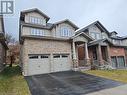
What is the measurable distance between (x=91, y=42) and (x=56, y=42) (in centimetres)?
738

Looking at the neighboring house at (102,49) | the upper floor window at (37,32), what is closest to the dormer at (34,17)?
the upper floor window at (37,32)

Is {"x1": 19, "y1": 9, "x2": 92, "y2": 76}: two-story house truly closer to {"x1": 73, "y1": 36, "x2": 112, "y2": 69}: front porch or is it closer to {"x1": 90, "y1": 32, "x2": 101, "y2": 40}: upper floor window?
{"x1": 73, "y1": 36, "x2": 112, "y2": 69}: front porch

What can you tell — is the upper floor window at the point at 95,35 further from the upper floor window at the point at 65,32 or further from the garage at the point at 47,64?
the garage at the point at 47,64

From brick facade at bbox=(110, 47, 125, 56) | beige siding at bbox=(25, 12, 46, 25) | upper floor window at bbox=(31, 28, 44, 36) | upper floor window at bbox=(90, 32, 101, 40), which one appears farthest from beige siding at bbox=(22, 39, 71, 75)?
brick facade at bbox=(110, 47, 125, 56)

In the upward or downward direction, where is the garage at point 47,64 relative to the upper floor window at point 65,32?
downward

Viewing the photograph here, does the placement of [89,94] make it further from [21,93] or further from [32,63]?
[32,63]

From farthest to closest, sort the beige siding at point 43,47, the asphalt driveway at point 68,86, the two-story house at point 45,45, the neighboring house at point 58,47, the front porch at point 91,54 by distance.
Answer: the front porch at point 91,54 < the neighboring house at point 58,47 < the two-story house at point 45,45 < the beige siding at point 43,47 < the asphalt driveway at point 68,86

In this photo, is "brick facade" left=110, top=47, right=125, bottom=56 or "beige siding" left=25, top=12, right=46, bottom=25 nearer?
"beige siding" left=25, top=12, right=46, bottom=25

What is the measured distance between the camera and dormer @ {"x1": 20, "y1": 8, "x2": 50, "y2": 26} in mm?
24281

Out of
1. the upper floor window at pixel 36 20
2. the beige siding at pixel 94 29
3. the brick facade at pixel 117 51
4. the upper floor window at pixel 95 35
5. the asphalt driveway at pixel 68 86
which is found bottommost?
the asphalt driveway at pixel 68 86

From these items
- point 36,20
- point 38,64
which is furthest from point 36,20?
point 38,64

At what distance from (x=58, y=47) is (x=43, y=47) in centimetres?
242

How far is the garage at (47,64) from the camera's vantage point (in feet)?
57.6

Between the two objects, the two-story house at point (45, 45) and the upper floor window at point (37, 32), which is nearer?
the two-story house at point (45, 45)
